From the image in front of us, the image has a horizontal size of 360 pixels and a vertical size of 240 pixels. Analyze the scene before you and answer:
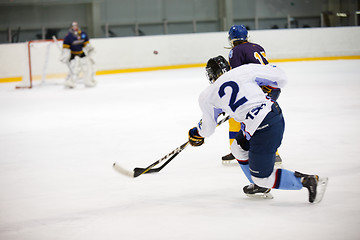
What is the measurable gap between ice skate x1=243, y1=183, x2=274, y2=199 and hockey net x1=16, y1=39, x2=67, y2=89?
25.9ft

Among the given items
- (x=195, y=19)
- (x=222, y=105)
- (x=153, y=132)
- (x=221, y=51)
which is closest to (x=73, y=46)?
(x=221, y=51)

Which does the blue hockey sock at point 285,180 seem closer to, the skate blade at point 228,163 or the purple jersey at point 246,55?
the purple jersey at point 246,55

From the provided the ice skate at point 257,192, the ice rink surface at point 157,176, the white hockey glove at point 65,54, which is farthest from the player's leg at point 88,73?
the ice skate at point 257,192

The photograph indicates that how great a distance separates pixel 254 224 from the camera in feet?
8.20

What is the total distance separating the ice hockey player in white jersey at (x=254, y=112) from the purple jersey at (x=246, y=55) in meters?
0.69

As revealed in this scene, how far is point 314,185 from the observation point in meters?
2.67

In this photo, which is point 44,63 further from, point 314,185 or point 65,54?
point 314,185

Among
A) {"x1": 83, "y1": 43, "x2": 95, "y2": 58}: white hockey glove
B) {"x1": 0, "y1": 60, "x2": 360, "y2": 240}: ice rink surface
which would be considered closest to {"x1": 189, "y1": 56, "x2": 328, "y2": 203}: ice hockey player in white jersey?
{"x1": 0, "y1": 60, "x2": 360, "y2": 240}: ice rink surface

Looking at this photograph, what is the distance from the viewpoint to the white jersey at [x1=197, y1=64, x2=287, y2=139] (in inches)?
99.2

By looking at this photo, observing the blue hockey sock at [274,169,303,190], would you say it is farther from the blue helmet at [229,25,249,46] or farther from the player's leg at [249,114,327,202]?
the blue helmet at [229,25,249,46]

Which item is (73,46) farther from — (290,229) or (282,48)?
(290,229)

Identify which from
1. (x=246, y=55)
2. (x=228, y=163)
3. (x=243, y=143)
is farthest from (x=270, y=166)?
(x=228, y=163)

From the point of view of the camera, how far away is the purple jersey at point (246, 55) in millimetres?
3361

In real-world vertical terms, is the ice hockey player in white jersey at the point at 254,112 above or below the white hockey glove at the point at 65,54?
below
